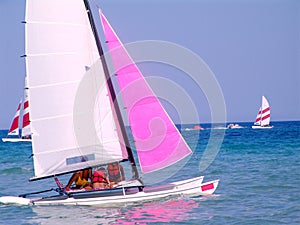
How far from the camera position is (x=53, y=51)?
16.2 metres

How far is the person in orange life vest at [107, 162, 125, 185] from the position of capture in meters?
16.7

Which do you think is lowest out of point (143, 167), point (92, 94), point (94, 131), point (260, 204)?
point (260, 204)

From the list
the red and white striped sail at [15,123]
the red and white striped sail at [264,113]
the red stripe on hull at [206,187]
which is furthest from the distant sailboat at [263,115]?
the red stripe on hull at [206,187]

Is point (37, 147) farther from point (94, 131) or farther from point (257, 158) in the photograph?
point (257, 158)

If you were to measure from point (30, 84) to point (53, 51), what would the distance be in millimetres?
1071

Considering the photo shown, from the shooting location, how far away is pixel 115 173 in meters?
16.7

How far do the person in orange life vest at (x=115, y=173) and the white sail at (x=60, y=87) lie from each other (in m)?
0.33

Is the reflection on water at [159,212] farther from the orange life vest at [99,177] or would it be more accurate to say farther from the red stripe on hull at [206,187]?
the orange life vest at [99,177]

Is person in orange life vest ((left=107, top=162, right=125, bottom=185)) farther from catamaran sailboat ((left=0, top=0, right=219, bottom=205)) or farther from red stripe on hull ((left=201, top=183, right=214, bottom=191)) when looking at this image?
red stripe on hull ((left=201, top=183, right=214, bottom=191))

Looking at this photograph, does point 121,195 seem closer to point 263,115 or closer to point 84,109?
point 84,109

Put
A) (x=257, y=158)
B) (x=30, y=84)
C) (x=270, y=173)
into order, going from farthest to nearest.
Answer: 1. (x=257, y=158)
2. (x=270, y=173)
3. (x=30, y=84)

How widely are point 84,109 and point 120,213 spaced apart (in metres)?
3.06

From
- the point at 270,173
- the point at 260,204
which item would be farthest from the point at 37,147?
the point at 270,173

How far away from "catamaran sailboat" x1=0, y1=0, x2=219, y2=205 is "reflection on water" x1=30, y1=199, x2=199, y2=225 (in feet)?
1.20
